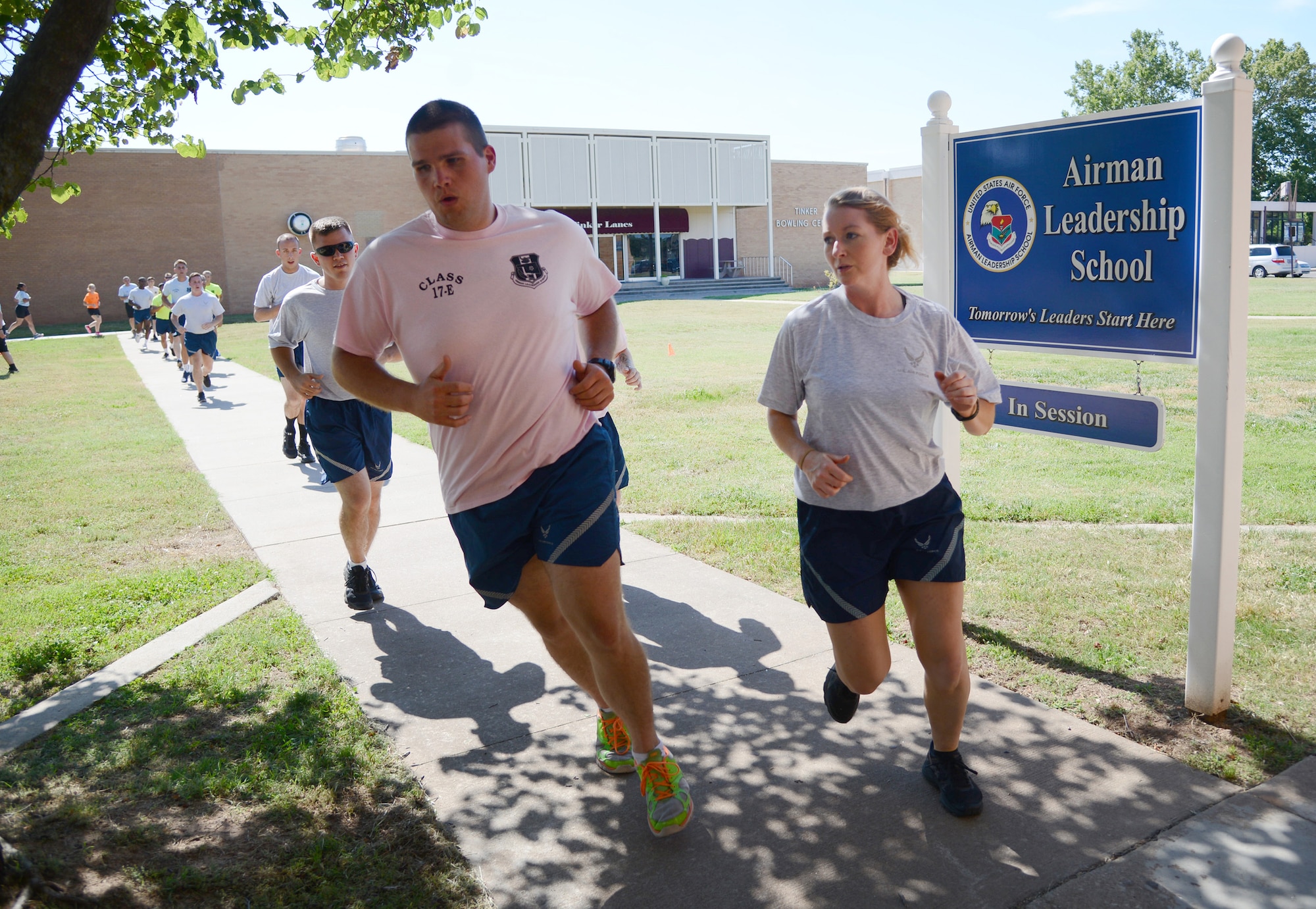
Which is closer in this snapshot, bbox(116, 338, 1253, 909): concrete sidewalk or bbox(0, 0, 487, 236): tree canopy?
bbox(116, 338, 1253, 909): concrete sidewalk

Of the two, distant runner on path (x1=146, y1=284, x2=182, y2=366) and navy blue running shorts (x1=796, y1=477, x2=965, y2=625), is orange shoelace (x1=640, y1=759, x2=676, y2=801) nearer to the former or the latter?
navy blue running shorts (x1=796, y1=477, x2=965, y2=625)

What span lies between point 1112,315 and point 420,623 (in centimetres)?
362

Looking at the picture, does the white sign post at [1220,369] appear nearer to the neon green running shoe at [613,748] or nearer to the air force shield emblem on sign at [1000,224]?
the air force shield emblem on sign at [1000,224]

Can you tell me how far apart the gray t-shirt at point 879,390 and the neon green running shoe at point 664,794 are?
0.96 m

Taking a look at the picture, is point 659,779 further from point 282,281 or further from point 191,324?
point 191,324

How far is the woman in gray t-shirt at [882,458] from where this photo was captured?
10.4 ft

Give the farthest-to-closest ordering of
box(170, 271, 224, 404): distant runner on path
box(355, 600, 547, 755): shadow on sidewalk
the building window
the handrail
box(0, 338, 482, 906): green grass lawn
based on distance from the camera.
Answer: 1. the handrail
2. the building window
3. box(170, 271, 224, 404): distant runner on path
4. box(355, 600, 547, 755): shadow on sidewalk
5. box(0, 338, 482, 906): green grass lawn

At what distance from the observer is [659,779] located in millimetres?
3195

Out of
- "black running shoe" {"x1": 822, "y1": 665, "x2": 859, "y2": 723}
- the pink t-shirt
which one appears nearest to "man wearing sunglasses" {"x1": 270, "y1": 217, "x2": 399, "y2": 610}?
the pink t-shirt

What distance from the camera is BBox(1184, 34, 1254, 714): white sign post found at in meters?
3.47

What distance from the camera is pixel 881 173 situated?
65750 mm

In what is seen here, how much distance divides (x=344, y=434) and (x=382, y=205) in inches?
1659

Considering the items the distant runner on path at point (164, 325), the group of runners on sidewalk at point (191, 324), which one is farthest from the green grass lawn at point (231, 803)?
the distant runner on path at point (164, 325)

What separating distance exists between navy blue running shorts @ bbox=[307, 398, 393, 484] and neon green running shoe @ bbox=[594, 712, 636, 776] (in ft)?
8.29
